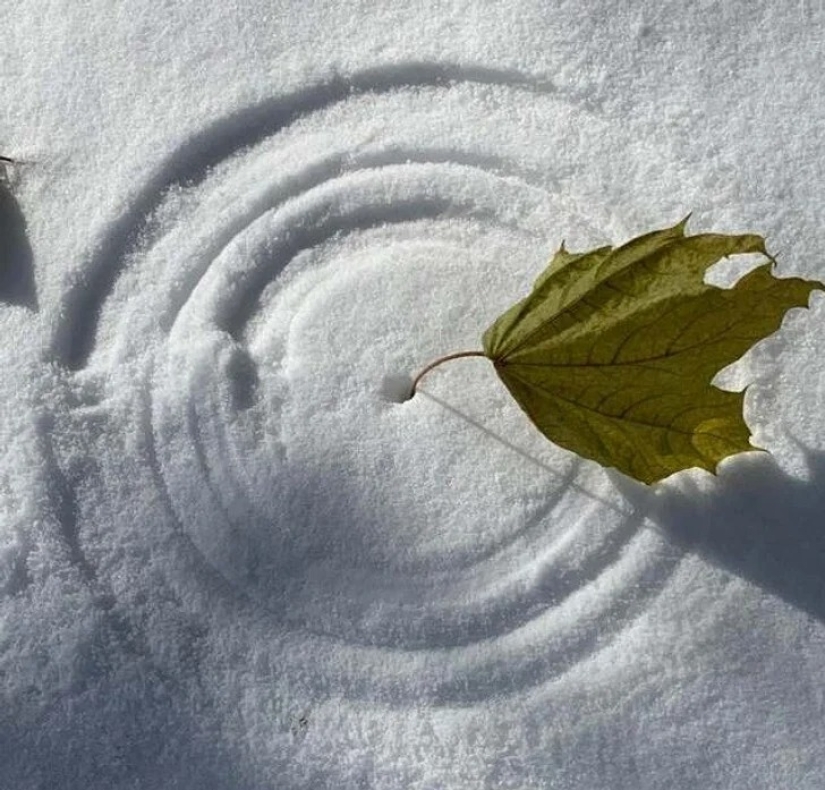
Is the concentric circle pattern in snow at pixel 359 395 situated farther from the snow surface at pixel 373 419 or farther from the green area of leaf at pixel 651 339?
the green area of leaf at pixel 651 339

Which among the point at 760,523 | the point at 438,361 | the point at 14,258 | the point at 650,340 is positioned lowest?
the point at 760,523

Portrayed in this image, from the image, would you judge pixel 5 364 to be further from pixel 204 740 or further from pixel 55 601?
pixel 204 740

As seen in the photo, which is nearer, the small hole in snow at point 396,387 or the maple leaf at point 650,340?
the maple leaf at point 650,340

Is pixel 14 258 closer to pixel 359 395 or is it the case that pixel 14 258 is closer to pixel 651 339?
pixel 359 395

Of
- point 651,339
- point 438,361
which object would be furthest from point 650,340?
point 438,361

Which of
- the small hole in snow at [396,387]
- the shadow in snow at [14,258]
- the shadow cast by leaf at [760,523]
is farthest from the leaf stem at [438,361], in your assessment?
the shadow in snow at [14,258]

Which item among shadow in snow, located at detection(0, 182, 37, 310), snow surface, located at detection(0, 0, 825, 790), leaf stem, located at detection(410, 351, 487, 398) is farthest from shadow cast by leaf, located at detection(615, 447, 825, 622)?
shadow in snow, located at detection(0, 182, 37, 310)

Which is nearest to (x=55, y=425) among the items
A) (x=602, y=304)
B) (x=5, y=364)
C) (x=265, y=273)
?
(x=5, y=364)
